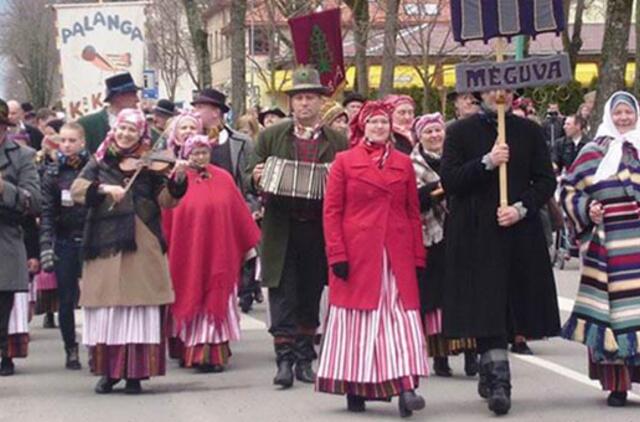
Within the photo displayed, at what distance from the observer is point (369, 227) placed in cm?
1045

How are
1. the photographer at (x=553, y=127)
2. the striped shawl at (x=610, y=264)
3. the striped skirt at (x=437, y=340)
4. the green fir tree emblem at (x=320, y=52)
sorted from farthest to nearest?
1. the photographer at (x=553, y=127)
2. the green fir tree emblem at (x=320, y=52)
3. the striped skirt at (x=437, y=340)
4. the striped shawl at (x=610, y=264)

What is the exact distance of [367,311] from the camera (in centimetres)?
1047

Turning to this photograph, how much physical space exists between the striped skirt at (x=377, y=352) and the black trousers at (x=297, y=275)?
1.35 metres

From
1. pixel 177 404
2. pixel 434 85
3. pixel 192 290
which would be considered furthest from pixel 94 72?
pixel 434 85

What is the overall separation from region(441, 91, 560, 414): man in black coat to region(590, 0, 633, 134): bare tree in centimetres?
1344

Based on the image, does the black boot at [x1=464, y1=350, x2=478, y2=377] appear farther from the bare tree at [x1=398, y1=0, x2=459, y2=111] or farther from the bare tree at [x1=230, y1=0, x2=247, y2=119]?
the bare tree at [x1=398, y1=0, x2=459, y2=111]

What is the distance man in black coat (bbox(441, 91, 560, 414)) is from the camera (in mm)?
10422

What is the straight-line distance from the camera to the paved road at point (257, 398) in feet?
35.0

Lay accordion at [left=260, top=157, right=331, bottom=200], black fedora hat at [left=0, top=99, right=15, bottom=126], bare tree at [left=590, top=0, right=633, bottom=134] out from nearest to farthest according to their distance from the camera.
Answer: accordion at [left=260, top=157, right=331, bottom=200], black fedora hat at [left=0, top=99, right=15, bottom=126], bare tree at [left=590, top=0, right=633, bottom=134]

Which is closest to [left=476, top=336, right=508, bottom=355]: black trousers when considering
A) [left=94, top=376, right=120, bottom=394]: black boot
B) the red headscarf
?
the red headscarf

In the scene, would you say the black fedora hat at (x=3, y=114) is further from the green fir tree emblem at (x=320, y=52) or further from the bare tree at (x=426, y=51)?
the bare tree at (x=426, y=51)

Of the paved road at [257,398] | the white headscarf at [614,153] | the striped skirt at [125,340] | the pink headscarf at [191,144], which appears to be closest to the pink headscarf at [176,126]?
the pink headscarf at [191,144]

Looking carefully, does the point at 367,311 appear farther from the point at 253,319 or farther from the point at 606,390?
the point at 253,319

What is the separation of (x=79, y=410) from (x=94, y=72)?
8.28 metres
